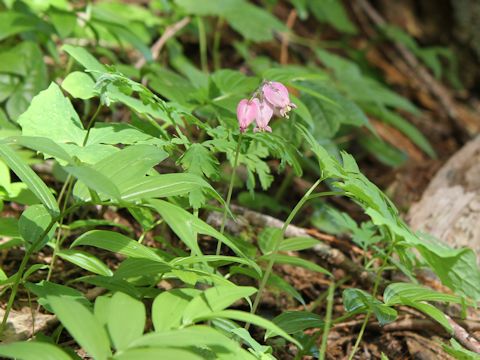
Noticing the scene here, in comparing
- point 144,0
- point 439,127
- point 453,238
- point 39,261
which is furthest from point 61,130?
point 439,127

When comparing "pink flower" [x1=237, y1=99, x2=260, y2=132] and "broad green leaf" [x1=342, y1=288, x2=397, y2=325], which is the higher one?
"pink flower" [x1=237, y1=99, x2=260, y2=132]

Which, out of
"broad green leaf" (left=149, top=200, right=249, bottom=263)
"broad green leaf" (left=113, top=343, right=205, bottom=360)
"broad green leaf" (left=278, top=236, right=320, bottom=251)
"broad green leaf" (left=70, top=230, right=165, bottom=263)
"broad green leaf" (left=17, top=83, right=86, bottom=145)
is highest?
"broad green leaf" (left=149, top=200, right=249, bottom=263)

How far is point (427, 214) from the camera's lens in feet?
9.97

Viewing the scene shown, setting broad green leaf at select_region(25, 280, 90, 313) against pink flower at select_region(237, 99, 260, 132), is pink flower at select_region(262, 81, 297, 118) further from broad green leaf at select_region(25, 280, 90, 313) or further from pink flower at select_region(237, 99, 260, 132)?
broad green leaf at select_region(25, 280, 90, 313)

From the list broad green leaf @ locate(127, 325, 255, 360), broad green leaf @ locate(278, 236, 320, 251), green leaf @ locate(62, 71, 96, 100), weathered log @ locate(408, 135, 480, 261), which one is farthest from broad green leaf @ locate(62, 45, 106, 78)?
weathered log @ locate(408, 135, 480, 261)

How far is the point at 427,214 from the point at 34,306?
1.88 metres

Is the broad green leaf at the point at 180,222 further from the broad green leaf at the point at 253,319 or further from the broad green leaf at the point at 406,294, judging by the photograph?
the broad green leaf at the point at 406,294

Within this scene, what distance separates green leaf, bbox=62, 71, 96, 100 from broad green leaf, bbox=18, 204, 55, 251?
568 millimetres

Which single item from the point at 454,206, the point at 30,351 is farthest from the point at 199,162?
the point at 454,206

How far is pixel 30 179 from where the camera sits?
1729 mm

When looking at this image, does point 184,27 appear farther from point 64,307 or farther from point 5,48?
point 64,307

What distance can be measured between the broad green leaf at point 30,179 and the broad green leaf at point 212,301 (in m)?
0.50

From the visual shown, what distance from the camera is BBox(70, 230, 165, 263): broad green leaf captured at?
176 cm

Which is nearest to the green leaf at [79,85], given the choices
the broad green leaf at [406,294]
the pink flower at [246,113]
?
the pink flower at [246,113]
